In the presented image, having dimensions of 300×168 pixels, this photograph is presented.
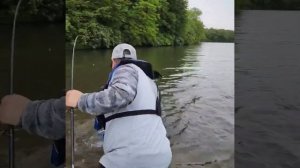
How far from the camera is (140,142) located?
1.78 metres

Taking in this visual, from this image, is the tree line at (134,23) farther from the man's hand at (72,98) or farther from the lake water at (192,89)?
the man's hand at (72,98)

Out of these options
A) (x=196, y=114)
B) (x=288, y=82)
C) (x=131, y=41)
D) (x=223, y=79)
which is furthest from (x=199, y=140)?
(x=288, y=82)

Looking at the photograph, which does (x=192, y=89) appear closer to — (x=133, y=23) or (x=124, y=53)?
(x=133, y=23)

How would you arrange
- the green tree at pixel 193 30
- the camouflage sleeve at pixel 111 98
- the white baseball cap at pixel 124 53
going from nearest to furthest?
the camouflage sleeve at pixel 111 98 < the white baseball cap at pixel 124 53 < the green tree at pixel 193 30

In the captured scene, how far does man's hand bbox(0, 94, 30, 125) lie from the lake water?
685 mm

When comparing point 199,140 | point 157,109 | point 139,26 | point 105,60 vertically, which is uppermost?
point 139,26

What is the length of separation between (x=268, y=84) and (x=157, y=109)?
164 centimetres

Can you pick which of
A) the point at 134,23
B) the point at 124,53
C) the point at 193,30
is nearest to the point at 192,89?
the point at 193,30

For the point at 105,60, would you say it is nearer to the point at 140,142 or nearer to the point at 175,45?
the point at 175,45

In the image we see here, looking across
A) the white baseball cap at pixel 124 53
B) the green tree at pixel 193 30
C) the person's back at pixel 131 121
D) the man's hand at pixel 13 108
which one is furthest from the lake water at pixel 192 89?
the man's hand at pixel 13 108

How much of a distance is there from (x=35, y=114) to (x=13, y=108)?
0.09 meters

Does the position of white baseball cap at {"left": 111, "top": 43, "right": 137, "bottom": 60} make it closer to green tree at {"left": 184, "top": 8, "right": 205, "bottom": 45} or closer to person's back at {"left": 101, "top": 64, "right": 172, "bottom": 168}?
person's back at {"left": 101, "top": 64, "right": 172, "bottom": 168}

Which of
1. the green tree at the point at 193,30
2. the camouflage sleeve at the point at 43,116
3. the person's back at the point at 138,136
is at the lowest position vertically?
the person's back at the point at 138,136

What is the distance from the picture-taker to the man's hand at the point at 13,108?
4.79 feet
